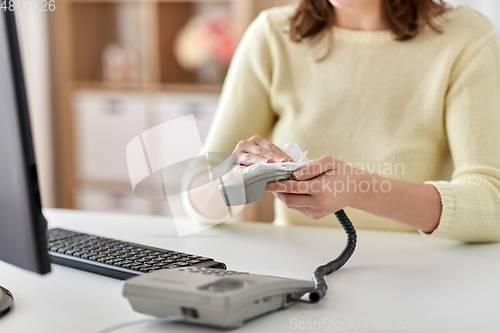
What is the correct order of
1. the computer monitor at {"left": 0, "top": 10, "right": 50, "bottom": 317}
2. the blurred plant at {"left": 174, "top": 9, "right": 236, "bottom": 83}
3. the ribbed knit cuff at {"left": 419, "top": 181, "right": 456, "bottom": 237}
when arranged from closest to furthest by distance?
the computer monitor at {"left": 0, "top": 10, "right": 50, "bottom": 317} < the ribbed knit cuff at {"left": 419, "top": 181, "right": 456, "bottom": 237} < the blurred plant at {"left": 174, "top": 9, "right": 236, "bottom": 83}

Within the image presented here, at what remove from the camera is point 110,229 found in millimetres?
914

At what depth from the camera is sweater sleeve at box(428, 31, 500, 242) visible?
806 mm

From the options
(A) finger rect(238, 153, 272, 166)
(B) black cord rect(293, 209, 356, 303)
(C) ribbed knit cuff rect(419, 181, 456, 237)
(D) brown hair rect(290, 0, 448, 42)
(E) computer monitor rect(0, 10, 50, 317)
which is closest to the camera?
(E) computer monitor rect(0, 10, 50, 317)

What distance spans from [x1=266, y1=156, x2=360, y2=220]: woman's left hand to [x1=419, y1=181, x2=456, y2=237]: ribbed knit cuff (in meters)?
0.18

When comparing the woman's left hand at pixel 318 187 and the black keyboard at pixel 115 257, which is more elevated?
the woman's left hand at pixel 318 187

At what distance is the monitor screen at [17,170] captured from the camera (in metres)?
0.43

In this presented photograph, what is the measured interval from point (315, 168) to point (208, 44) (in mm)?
1798

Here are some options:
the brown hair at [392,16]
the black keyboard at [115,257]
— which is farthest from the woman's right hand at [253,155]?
the brown hair at [392,16]

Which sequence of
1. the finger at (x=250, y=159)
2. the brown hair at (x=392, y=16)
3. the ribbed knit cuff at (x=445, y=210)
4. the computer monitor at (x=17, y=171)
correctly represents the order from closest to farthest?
the computer monitor at (x=17, y=171)
the finger at (x=250, y=159)
the ribbed knit cuff at (x=445, y=210)
the brown hair at (x=392, y=16)

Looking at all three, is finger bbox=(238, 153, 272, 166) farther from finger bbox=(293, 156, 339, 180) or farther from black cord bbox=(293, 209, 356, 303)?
black cord bbox=(293, 209, 356, 303)

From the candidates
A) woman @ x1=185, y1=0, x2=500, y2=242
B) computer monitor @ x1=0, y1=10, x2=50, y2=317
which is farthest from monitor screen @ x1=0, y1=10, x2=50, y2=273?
woman @ x1=185, y1=0, x2=500, y2=242

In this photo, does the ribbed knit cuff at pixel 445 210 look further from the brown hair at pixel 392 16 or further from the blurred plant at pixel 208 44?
the blurred plant at pixel 208 44

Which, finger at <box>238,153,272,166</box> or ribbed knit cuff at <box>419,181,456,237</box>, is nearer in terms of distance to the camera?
finger at <box>238,153,272,166</box>

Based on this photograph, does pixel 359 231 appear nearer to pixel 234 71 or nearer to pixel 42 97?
pixel 234 71
